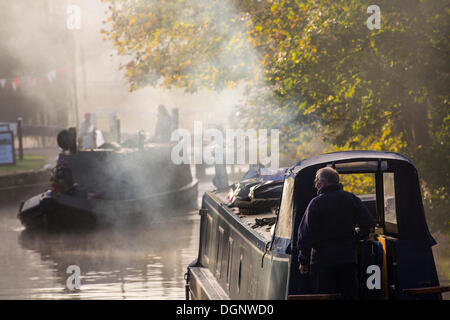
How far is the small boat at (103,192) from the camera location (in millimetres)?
21516

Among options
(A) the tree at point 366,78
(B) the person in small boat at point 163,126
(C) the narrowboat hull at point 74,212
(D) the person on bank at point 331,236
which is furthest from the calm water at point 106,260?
(B) the person in small boat at point 163,126

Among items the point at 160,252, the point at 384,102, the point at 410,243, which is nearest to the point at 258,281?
the point at 410,243

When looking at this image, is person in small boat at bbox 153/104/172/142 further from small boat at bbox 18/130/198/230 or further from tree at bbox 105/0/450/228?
tree at bbox 105/0/450/228

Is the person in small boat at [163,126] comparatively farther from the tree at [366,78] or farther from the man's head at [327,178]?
the man's head at [327,178]

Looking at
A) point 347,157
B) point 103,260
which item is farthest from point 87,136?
point 347,157

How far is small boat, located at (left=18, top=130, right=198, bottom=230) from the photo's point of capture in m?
21.5

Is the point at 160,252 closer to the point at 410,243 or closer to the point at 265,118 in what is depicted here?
the point at 265,118

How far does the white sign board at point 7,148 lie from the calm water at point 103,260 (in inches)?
306

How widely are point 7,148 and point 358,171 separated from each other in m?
27.2

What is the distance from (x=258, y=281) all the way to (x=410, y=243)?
4.34 feet

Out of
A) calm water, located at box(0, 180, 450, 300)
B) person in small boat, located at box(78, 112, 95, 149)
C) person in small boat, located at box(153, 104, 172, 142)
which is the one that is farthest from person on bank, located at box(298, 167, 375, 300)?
person in small boat, located at box(78, 112, 95, 149)

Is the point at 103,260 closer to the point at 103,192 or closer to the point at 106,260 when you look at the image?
the point at 106,260

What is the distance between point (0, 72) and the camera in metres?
46.4

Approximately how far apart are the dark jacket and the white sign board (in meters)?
27.3
